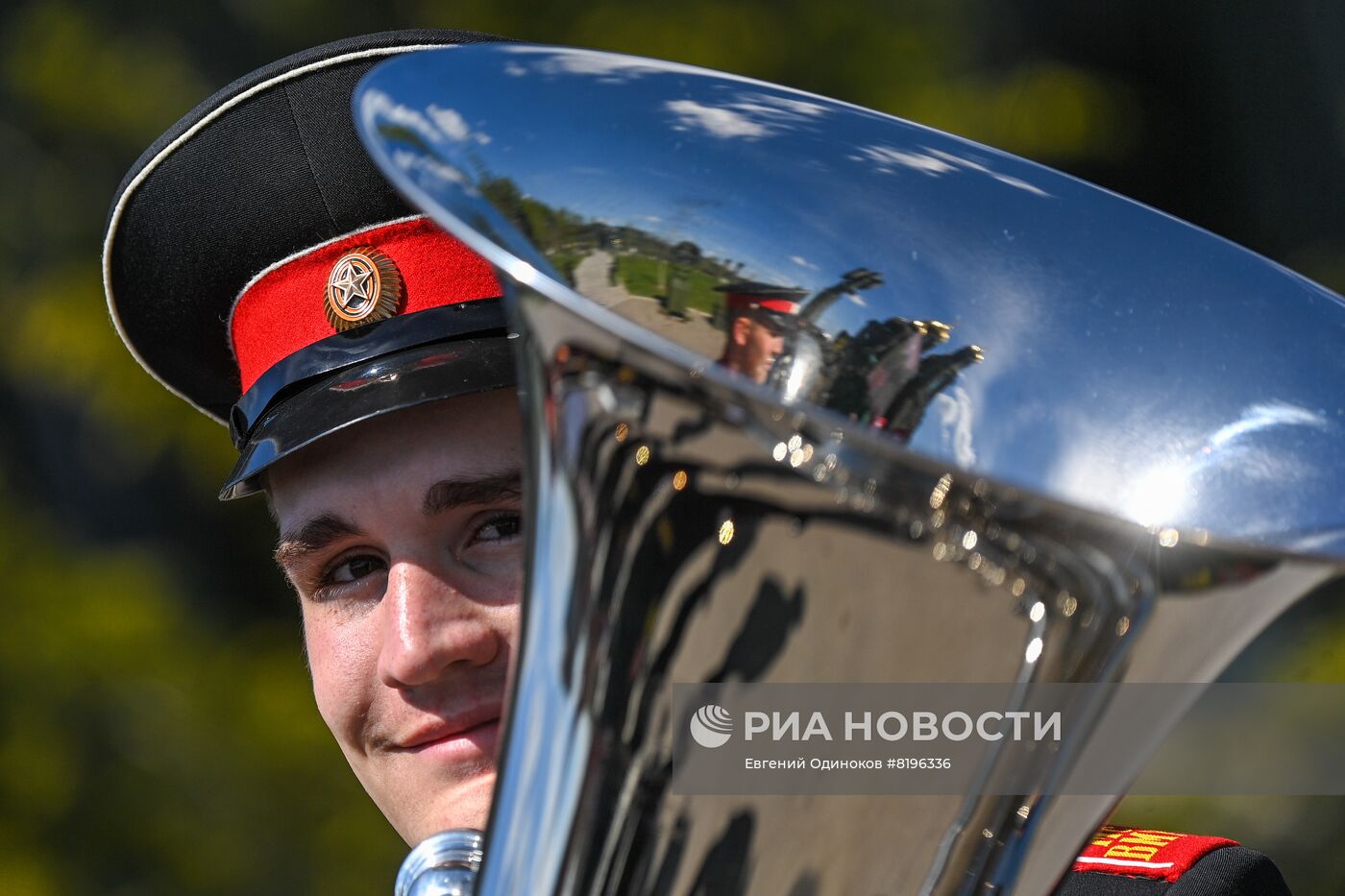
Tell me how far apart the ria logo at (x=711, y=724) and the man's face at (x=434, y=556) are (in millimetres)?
670

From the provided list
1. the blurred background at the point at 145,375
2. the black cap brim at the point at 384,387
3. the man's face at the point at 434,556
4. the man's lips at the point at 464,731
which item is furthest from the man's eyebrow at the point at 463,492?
the blurred background at the point at 145,375

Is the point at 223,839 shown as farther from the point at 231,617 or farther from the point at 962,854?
the point at 962,854

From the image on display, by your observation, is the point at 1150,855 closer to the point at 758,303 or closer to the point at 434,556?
the point at 434,556

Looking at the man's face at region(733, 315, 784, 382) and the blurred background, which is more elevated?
the man's face at region(733, 315, 784, 382)

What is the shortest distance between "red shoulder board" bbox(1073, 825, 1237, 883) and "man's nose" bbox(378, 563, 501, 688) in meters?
0.72

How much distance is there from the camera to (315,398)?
1811 mm

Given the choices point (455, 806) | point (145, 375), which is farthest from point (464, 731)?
point (145, 375)

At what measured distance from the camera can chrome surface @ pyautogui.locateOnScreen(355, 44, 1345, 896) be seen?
970mm

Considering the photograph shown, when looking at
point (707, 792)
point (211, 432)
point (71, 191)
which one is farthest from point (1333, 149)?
point (707, 792)

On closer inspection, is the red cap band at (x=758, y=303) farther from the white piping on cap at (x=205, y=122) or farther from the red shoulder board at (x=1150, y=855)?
the red shoulder board at (x=1150, y=855)

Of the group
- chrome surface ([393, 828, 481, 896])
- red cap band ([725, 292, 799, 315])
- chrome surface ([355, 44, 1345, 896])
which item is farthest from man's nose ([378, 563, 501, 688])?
red cap band ([725, 292, 799, 315])

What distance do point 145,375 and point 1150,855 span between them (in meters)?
3.13

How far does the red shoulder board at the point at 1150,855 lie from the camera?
6.02 feet

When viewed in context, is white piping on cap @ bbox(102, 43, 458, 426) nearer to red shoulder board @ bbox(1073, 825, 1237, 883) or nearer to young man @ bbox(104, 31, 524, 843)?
young man @ bbox(104, 31, 524, 843)
